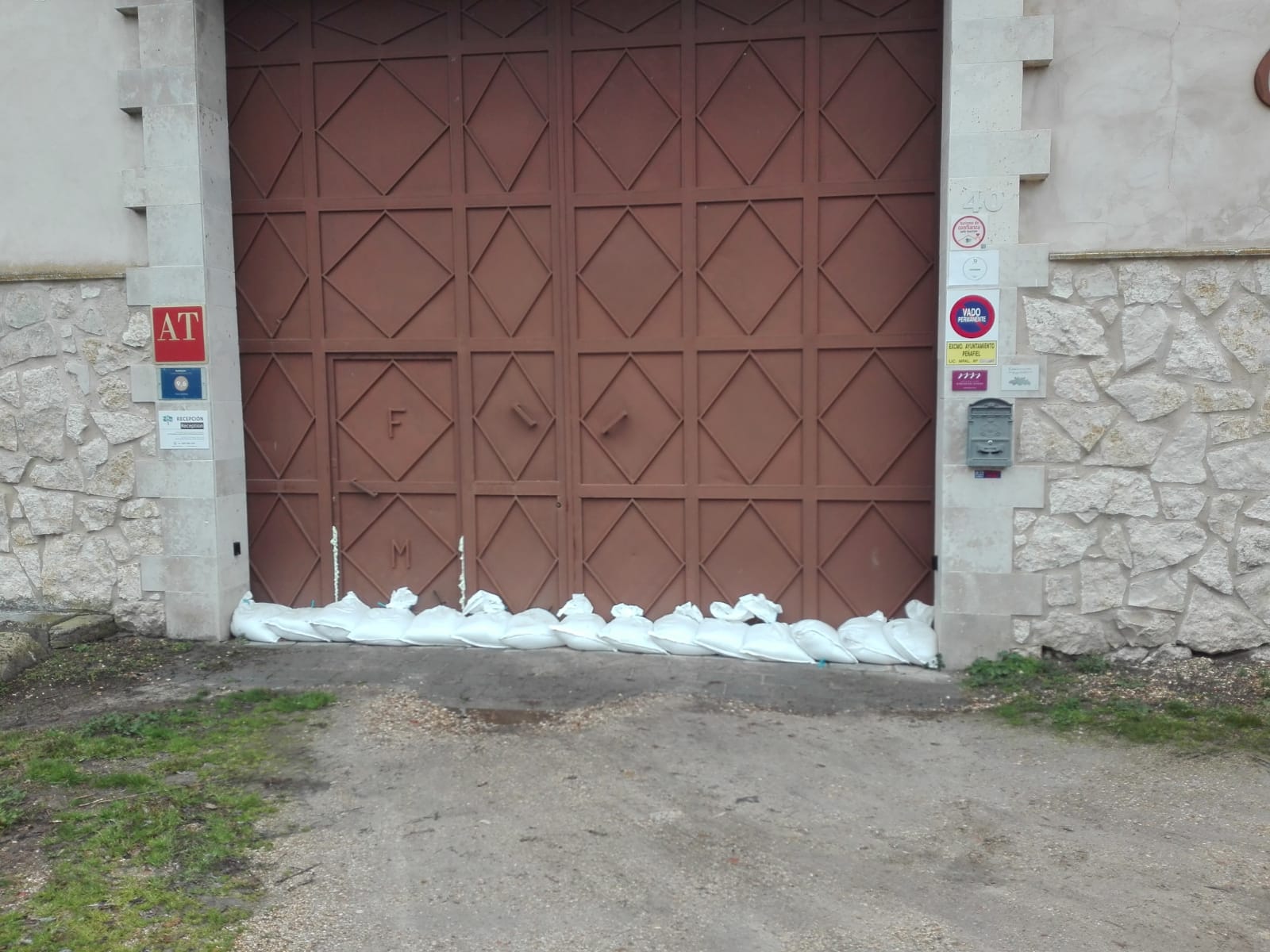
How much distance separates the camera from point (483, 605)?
6516 millimetres

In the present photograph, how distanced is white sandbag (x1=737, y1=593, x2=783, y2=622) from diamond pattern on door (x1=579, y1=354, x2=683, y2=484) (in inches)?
33.3

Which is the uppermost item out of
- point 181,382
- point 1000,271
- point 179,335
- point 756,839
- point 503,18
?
point 503,18

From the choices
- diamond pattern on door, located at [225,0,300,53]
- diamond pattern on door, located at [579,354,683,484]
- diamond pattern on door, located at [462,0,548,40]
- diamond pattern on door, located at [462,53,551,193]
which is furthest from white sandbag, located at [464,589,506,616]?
diamond pattern on door, located at [225,0,300,53]

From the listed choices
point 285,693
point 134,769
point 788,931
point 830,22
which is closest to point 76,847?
point 134,769

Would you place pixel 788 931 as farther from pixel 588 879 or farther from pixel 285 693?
pixel 285 693

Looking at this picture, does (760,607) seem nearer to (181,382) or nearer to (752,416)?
(752,416)

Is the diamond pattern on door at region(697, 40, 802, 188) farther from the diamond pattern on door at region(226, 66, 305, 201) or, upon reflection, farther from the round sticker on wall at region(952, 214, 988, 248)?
the diamond pattern on door at region(226, 66, 305, 201)

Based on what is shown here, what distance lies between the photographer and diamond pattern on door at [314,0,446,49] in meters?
6.31

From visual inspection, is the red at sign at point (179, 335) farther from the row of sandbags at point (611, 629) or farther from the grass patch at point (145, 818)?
the grass patch at point (145, 818)

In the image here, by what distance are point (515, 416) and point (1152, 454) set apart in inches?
143

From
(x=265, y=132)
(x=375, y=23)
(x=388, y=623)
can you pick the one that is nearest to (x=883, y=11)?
(x=375, y=23)

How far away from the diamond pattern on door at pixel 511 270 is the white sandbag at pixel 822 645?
2389mm

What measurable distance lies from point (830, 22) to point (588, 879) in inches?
192

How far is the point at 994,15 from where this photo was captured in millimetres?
5301
